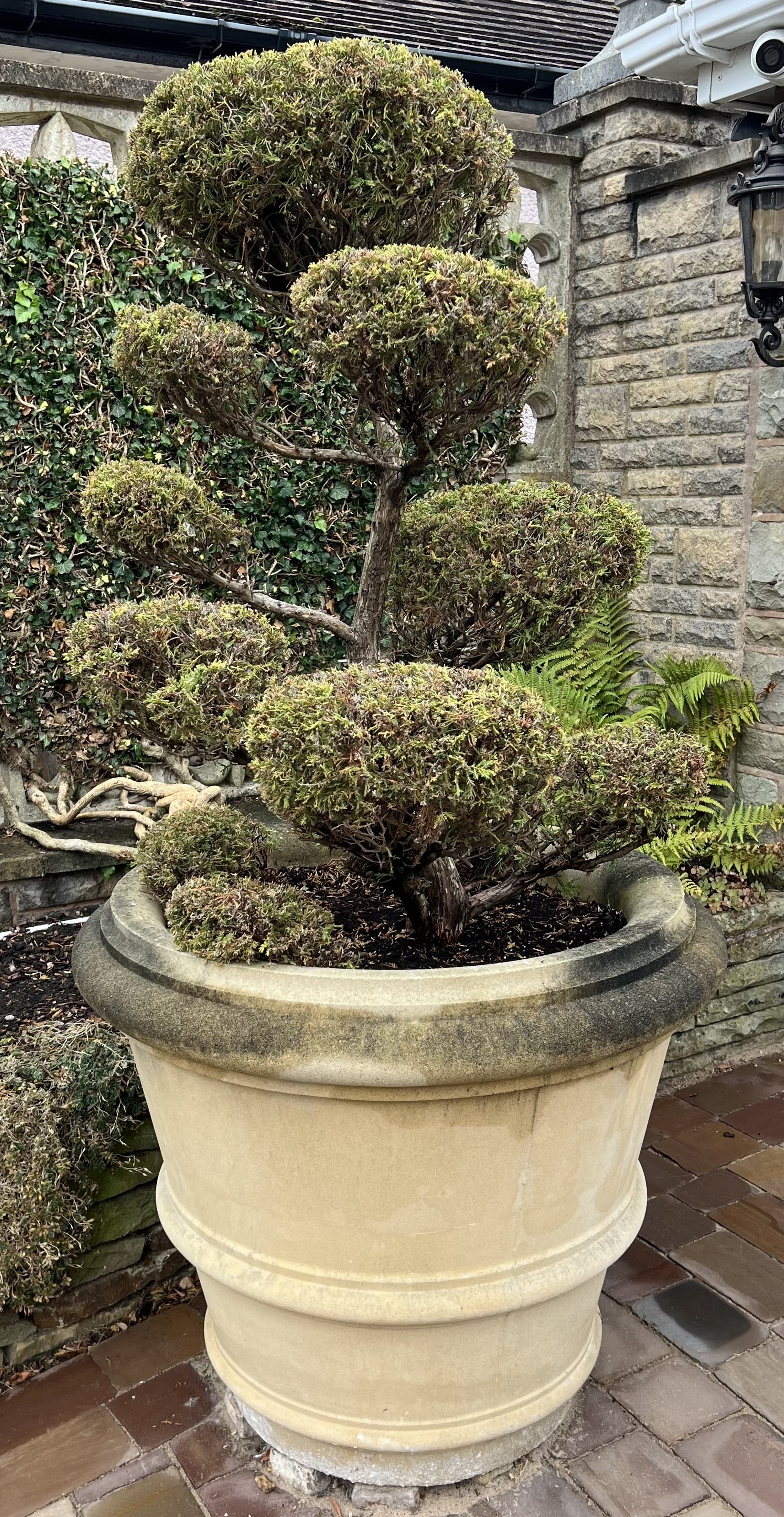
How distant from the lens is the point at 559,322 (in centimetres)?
219

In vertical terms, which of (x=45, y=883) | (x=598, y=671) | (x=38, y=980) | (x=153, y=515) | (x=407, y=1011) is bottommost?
(x=38, y=980)

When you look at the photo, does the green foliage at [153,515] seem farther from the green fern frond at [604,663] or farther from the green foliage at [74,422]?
the green fern frond at [604,663]

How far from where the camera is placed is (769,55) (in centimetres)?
354

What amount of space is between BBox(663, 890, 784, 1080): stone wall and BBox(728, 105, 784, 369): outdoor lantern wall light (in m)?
1.92

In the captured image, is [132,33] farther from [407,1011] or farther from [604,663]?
[407,1011]

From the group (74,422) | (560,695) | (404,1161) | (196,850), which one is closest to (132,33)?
(74,422)

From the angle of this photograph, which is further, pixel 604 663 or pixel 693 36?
pixel 604 663

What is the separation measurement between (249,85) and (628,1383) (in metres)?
2.79

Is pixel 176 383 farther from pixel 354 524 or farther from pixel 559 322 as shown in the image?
pixel 354 524

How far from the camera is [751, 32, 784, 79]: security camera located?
137 inches

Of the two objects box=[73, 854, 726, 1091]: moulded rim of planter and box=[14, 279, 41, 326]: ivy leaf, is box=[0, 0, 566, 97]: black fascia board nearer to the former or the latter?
box=[14, 279, 41, 326]: ivy leaf

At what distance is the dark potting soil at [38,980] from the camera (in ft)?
9.95

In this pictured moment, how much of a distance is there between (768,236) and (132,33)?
15.0ft

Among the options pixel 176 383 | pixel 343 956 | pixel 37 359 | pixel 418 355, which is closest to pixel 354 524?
pixel 37 359
